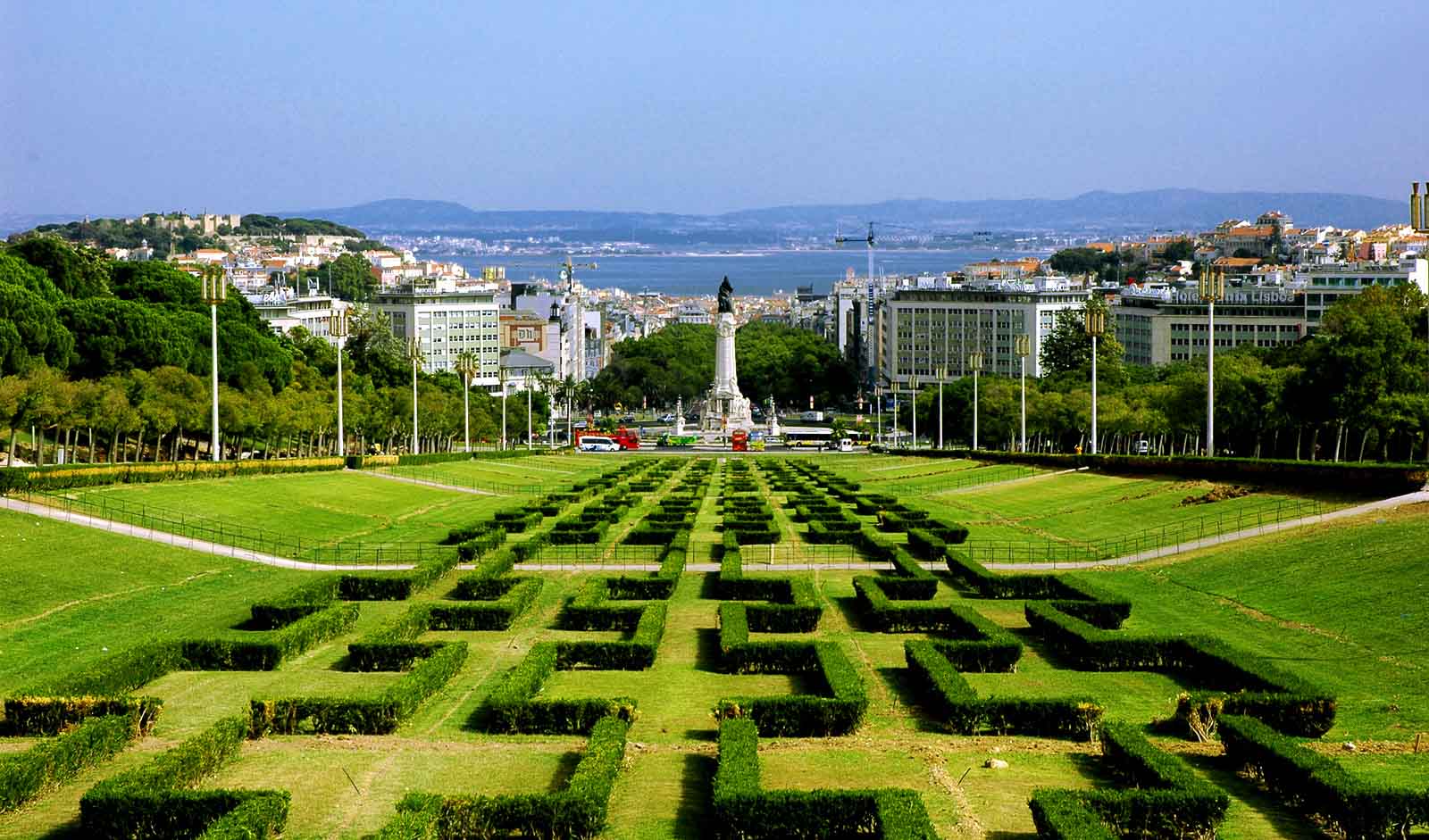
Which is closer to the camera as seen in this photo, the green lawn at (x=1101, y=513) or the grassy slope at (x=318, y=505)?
the green lawn at (x=1101, y=513)

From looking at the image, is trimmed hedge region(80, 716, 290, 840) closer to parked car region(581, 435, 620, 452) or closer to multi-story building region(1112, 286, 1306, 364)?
parked car region(581, 435, 620, 452)

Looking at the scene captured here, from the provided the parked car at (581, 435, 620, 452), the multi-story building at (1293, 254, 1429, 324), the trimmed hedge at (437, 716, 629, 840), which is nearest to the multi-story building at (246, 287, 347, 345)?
the parked car at (581, 435, 620, 452)

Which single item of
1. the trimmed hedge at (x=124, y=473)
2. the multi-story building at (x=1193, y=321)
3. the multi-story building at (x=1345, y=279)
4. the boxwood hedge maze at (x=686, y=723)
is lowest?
the boxwood hedge maze at (x=686, y=723)

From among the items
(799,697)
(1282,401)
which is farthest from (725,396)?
(799,697)

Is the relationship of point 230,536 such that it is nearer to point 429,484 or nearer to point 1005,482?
point 429,484

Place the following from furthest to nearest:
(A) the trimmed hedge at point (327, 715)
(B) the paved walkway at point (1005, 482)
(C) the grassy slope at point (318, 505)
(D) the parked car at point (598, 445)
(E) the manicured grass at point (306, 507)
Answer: (D) the parked car at point (598, 445), (B) the paved walkway at point (1005, 482), (C) the grassy slope at point (318, 505), (E) the manicured grass at point (306, 507), (A) the trimmed hedge at point (327, 715)

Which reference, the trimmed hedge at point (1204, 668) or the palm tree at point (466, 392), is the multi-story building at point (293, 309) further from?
the trimmed hedge at point (1204, 668)

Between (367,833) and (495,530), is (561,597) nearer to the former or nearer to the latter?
(495,530)

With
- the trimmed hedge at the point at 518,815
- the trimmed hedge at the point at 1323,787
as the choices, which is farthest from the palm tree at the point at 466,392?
the trimmed hedge at the point at 518,815

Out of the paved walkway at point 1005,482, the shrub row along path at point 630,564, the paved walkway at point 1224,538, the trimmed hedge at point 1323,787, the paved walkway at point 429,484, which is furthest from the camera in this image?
the paved walkway at point 429,484
